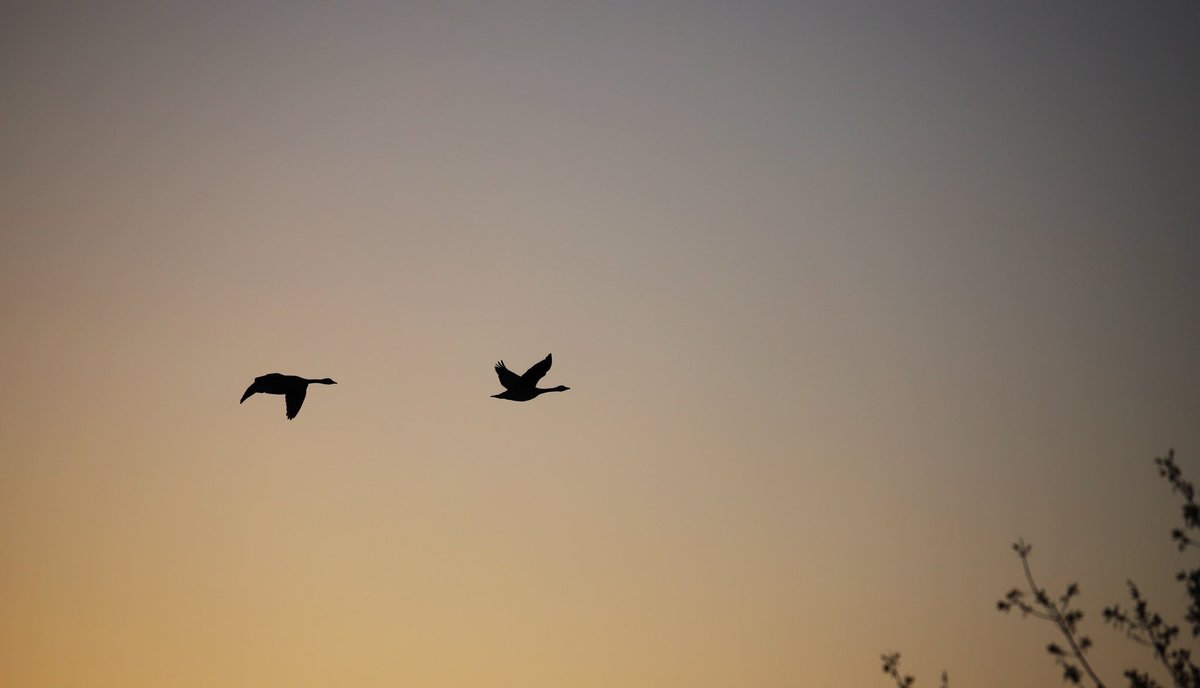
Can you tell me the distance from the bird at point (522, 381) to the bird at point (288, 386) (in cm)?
445

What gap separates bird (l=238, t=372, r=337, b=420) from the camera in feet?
86.1

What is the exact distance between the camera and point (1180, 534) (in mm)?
13250

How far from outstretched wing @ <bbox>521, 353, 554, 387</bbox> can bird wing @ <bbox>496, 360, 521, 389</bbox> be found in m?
0.23

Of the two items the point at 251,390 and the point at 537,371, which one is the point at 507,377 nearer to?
the point at 537,371

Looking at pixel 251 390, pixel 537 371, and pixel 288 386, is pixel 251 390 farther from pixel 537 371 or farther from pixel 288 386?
pixel 537 371

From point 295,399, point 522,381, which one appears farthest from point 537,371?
point 295,399

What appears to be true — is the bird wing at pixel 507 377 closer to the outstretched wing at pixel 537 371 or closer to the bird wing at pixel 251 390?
the outstretched wing at pixel 537 371

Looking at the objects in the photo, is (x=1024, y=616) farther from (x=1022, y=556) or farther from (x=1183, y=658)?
(x=1183, y=658)

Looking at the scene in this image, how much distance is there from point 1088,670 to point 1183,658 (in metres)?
1.49

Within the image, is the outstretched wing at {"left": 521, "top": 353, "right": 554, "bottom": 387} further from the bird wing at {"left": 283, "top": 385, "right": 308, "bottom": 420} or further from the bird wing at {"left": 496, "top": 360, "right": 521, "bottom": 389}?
the bird wing at {"left": 283, "top": 385, "right": 308, "bottom": 420}

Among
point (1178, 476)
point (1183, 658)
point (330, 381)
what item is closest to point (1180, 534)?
point (1178, 476)

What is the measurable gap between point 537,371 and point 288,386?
20.9 feet

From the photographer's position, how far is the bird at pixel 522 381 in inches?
Answer: 1083

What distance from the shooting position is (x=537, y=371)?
1085 inches
